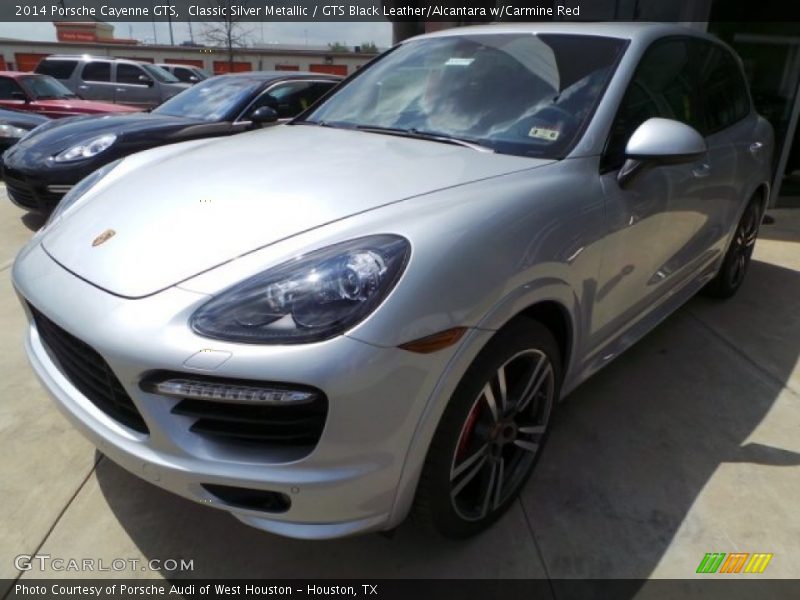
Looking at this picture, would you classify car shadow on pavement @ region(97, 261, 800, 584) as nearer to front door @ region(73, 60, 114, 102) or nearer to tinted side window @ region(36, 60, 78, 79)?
front door @ region(73, 60, 114, 102)

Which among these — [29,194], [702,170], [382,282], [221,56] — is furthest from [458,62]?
[221,56]

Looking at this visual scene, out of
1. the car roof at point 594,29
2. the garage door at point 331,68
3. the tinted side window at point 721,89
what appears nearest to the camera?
the car roof at point 594,29

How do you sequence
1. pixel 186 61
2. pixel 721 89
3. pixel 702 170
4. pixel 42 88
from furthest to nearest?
pixel 186 61 → pixel 42 88 → pixel 721 89 → pixel 702 170

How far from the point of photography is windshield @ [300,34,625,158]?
220 centimetres

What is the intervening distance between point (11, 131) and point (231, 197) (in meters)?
7.31

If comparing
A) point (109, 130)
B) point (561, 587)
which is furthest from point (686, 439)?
point (109, 130)

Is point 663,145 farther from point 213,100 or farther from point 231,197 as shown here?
point 213,100

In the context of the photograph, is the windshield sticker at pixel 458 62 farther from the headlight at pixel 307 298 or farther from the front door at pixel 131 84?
the front door at pixel 131 84

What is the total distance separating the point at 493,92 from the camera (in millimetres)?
2406

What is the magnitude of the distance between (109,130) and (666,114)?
432cm

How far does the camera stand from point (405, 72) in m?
2.82

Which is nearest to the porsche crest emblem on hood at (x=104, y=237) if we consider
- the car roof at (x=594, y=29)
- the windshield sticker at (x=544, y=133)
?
the windshield sticker at (x=544, y=133)

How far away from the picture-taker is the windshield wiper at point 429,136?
2207mm

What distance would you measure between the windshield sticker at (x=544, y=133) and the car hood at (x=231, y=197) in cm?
17
